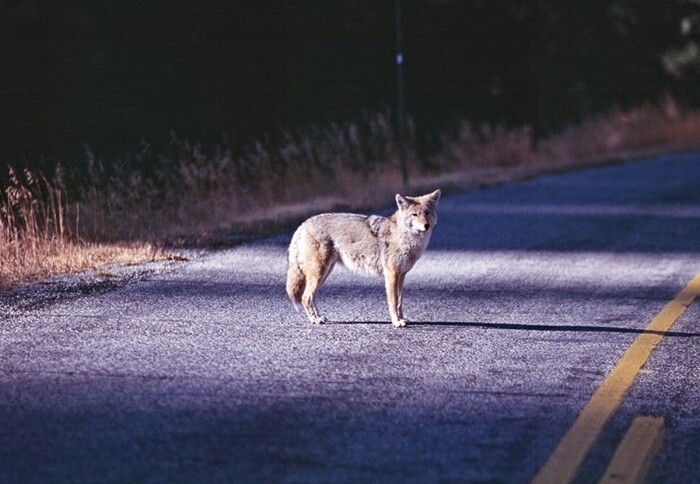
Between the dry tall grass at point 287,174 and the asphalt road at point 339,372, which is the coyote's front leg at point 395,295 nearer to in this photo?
the asphalt road at point 339,372

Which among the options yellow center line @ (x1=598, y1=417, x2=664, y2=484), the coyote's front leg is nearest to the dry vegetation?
the coyote's front leg

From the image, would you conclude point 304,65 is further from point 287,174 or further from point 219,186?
point 219,186

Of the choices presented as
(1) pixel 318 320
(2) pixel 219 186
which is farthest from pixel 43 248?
(2) pixel 219 186

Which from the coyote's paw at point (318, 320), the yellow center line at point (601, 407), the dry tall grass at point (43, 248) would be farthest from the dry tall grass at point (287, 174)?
the yellow center line at point (601, 407)

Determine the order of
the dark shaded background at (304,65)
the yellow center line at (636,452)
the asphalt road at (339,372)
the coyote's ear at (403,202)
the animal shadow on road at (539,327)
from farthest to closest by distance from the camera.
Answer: the dark shaded background at (304,65) < the coyote's ear at (403,202) < the animal shadow on road at (539,327) < the asphalt road at (339,372) < the yellow center line at (636,452)

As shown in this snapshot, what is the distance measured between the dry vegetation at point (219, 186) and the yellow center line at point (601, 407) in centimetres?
458

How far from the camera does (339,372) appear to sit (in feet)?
23.9

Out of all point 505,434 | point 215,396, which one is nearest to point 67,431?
point 215,396

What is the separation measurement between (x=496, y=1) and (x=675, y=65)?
34.9 ft

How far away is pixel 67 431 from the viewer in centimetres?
588

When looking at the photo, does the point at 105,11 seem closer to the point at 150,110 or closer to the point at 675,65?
the point at 150,110

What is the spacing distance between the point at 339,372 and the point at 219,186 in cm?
913

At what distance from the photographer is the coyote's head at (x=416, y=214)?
29.6ft

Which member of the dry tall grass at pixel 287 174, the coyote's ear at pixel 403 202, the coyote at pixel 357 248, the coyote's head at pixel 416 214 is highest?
the coyote's ear at pixel 403 202
